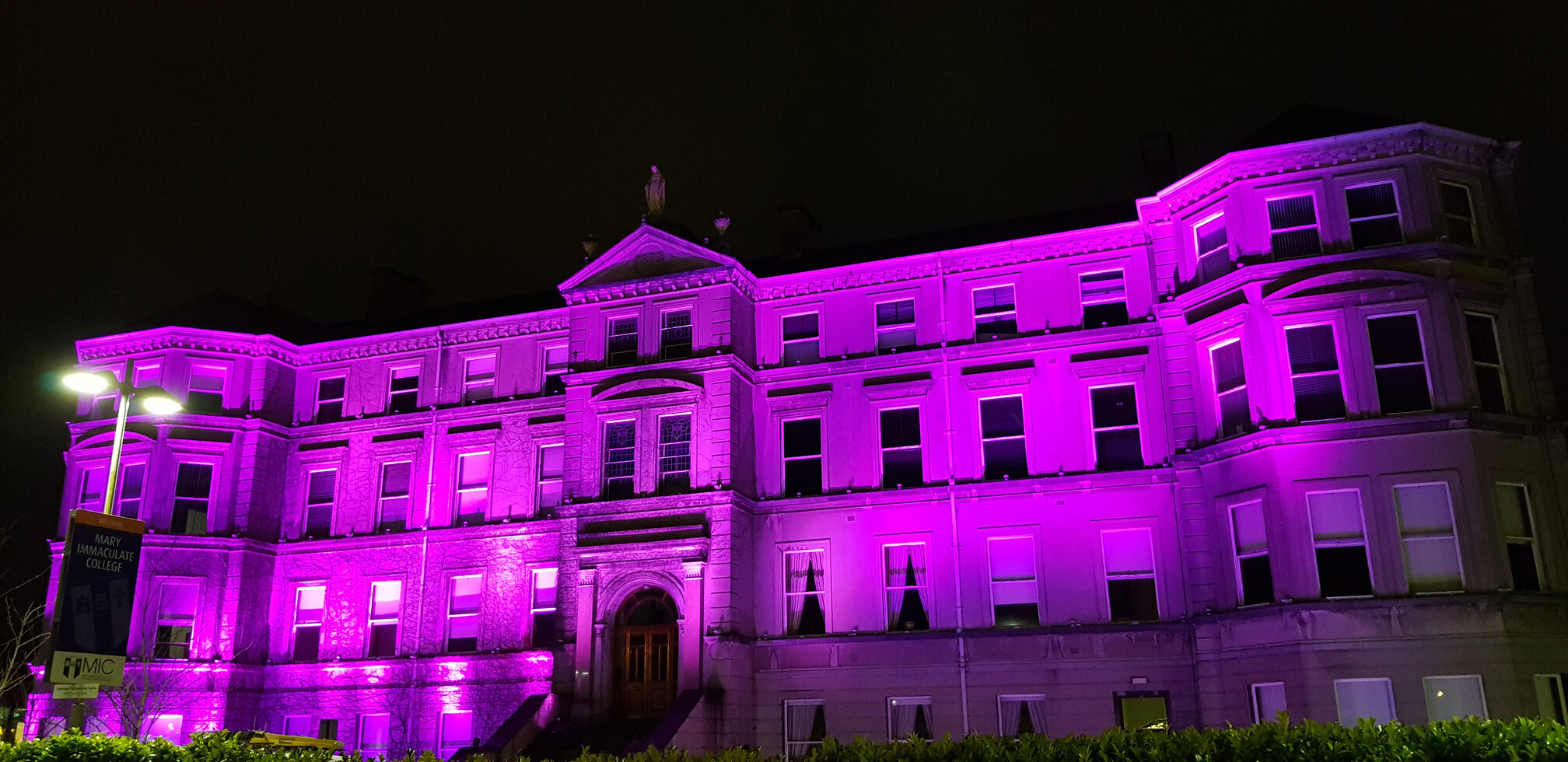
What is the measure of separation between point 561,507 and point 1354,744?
81.0 ft

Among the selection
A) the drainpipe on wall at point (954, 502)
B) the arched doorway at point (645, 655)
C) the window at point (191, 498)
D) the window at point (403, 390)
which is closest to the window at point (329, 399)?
the window at point (403, 390)

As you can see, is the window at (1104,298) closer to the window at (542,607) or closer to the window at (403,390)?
the window at (542,607)

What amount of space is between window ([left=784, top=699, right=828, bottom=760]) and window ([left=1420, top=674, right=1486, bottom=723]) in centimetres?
1437

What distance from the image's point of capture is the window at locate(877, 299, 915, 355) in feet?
110

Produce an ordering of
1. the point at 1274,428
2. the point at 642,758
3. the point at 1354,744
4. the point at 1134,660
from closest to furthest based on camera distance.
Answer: the point at 1354,744 → the point at 642,758 → the point at 1274,428 → the point at 1134,660

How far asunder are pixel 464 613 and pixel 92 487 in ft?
43.2

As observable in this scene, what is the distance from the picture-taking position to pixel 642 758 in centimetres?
1303

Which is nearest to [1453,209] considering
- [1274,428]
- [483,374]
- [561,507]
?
[1274,428]

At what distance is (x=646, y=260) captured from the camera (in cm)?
3478

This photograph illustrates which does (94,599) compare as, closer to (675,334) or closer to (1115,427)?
(675,334)

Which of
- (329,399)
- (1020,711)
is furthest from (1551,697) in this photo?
(329,399)

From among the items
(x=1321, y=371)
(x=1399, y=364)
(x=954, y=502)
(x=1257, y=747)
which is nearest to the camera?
(x=1257, y=747)

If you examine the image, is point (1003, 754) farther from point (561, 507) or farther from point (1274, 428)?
point (561, 507)

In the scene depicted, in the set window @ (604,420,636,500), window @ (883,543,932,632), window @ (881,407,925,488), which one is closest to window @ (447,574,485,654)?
window @ (604,420,636,500)
